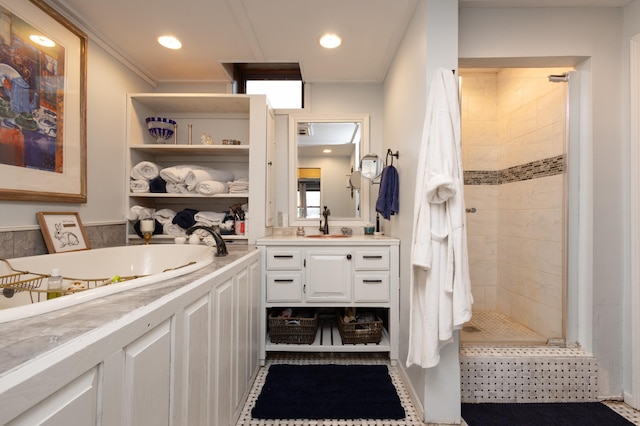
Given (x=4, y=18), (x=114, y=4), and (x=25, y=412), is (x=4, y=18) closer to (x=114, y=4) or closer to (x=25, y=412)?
(x=114, y=4)

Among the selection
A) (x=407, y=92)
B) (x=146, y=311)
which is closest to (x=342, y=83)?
(x=407, y=92)

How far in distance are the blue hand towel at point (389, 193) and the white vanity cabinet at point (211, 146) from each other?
897 mm

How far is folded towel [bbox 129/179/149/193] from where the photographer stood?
85.7 inches

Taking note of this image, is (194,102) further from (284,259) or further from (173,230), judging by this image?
(284,259)

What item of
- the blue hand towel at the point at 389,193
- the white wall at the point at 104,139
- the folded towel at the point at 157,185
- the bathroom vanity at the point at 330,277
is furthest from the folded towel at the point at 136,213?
the blue hand towel at the point at 389,193

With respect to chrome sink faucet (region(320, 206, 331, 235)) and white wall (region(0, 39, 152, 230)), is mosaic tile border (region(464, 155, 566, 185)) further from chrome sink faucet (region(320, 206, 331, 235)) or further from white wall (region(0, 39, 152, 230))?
white wall (region(0, 39, 152, 230))

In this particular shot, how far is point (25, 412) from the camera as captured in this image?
410mm

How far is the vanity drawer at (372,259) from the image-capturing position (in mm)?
1946

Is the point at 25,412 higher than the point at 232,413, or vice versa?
the point at 25,412

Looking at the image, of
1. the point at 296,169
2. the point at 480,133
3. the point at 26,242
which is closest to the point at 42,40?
the point at 26,242

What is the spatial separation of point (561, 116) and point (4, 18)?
306cm

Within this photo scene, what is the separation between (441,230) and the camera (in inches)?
52.7

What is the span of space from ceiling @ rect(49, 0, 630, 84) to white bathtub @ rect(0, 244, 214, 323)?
55.7 inches

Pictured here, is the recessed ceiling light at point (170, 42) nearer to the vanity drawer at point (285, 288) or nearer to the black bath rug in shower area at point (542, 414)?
the vanity drawer at point (285, 288)
